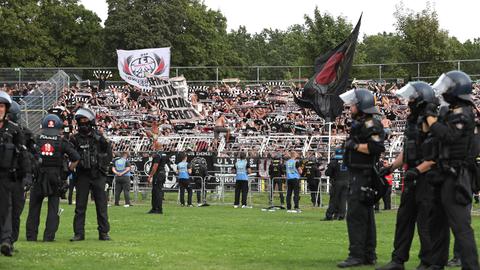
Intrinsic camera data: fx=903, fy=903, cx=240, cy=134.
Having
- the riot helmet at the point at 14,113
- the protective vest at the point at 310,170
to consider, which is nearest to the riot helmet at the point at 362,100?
the riot helmet at the point at 14,113

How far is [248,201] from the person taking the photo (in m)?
35.9

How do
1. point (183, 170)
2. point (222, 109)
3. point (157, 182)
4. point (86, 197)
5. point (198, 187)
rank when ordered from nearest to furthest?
point (86, 197) < point (157, 182) < point (183, 170) < point (198, 187) < point (222, 109)

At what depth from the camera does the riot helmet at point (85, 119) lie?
16.3 m

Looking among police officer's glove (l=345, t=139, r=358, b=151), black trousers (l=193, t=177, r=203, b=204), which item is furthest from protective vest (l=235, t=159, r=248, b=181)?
police officer's glove (l=345, t=139, r=358, b=151)

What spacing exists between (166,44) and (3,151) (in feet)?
252

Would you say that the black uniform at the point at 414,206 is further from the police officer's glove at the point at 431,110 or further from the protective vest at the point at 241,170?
the protective vest at the point at 241,170

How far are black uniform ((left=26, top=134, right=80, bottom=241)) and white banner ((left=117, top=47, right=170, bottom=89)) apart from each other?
36.5 metres

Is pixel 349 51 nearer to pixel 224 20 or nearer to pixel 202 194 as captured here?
pixel 202 194

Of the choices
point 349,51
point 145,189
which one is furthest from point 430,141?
point 145,189

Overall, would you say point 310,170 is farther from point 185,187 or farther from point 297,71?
point 297,71

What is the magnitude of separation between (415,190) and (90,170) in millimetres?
6894

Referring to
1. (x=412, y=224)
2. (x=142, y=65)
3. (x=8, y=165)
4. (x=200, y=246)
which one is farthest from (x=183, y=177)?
(x=412, y=224)

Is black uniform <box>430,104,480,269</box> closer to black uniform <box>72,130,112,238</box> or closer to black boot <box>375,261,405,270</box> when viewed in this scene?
black boot <box>375,261,405,270</box>

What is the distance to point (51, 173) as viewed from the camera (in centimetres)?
1620
